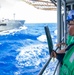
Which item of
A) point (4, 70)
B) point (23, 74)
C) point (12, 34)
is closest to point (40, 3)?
point (23, 74)

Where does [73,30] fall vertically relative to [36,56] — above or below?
above

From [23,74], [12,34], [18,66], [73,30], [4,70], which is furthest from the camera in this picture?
[12,34]

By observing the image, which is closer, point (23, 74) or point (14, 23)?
point (23, 74)

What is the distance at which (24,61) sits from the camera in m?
14.6

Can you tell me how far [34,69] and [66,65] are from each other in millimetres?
10883

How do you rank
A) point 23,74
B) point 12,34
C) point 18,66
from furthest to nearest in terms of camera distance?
1. point 12,34
2. point 18,66
3. point 23,74

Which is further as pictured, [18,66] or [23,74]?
[18,66]

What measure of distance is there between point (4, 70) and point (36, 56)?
3.75 meters

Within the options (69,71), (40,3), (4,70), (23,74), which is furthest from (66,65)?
(4,70)

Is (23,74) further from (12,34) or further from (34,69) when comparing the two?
(12,34)

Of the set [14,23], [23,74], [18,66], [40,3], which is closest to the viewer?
[40,3]

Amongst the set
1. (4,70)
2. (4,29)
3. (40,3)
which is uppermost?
(40,3)

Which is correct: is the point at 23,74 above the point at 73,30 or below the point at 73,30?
below

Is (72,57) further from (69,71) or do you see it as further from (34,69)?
(34,69)
